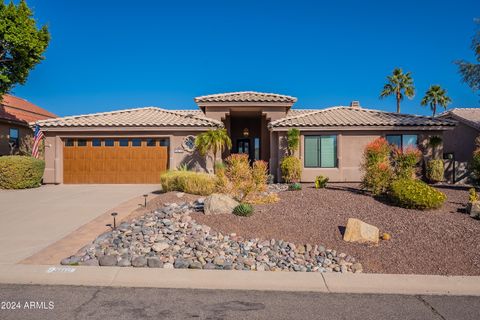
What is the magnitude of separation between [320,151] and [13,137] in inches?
875

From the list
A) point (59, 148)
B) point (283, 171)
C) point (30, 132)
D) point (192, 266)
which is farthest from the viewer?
point (30, 132)

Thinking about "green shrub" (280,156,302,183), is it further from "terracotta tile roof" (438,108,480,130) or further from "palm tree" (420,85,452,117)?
"palm tree" (420,85,452,117)

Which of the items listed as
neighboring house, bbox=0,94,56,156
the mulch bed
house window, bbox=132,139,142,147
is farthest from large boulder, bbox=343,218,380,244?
neighboring house, bbox=0,94,56,156

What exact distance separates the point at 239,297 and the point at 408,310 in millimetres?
2397

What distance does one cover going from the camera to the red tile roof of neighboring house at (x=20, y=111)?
22719 millimetres

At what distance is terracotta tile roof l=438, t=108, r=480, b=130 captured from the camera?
2280 cm

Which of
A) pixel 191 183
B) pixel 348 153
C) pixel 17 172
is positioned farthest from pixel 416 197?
pixel 17 172

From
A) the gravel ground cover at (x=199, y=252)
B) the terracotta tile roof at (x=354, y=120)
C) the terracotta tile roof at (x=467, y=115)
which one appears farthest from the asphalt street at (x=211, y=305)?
the terracotta tile roof at (x=467, y=115)

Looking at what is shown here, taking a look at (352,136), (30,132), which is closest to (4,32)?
(30,132)

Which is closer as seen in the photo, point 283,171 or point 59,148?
point 283,171

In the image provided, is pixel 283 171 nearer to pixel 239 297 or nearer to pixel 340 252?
pixel 340 252

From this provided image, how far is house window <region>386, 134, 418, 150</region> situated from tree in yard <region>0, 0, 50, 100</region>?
71.3 feet

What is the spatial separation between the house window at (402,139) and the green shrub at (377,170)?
20.7 ft

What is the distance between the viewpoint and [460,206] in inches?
371
